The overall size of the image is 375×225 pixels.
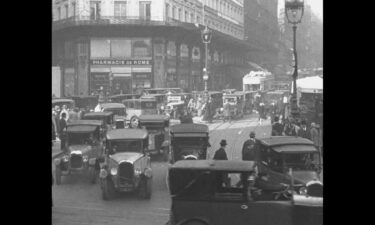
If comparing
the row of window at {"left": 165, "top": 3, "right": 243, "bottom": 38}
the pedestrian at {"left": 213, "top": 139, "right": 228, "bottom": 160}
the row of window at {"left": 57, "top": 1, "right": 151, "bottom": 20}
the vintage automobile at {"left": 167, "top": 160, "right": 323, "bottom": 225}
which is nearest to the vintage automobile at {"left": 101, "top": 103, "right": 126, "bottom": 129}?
the row of window at {"left": 57, "top": 1, "right": 151, "bottom": 20}

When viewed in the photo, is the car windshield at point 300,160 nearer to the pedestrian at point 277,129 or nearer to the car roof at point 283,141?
the car roof at point 283,141

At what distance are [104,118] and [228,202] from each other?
A: 12.4ft

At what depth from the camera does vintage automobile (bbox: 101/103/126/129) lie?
895cm

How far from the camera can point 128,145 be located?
910 cm

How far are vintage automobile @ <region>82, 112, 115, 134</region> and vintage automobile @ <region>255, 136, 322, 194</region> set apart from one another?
2.95 meters

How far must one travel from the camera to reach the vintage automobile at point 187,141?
884 centimetres

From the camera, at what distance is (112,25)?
28.2ft

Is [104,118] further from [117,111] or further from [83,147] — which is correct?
[83,147]

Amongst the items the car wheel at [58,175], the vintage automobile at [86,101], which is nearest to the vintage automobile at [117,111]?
the vintage automobile at [86,101]

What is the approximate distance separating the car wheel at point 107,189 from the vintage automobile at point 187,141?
3.59 feet

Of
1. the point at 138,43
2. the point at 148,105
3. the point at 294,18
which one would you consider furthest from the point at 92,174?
the point at 294,18

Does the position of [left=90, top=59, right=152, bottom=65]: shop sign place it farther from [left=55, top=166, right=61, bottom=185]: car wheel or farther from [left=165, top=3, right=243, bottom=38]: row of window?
[left=55, top=166, right=61, bottom=185]: car wheel

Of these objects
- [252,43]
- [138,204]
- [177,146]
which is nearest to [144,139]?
[177,146]
